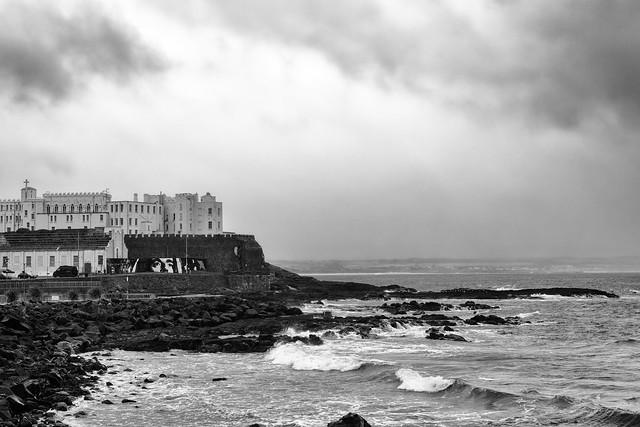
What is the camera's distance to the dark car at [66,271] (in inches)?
2219

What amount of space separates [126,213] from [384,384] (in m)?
59.9

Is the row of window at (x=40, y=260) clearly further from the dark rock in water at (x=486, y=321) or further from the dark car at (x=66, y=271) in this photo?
the dark rock in water at (x=486, y=321)

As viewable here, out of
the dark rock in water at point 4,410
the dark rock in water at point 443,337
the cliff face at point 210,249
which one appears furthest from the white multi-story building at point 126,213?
the dark rock in water at point 4,410

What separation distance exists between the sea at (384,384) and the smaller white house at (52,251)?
3396 centimetres

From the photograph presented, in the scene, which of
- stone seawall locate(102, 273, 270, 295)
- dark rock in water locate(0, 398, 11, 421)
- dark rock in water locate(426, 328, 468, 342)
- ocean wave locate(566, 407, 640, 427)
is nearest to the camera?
dark rock in water locate(0, 398, 11, 421)

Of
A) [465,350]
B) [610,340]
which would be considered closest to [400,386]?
[465,350]

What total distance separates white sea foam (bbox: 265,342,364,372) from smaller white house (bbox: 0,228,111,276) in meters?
36.5

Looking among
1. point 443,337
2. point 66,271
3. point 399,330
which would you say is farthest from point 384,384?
point 66,271

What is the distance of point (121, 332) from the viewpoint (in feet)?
115

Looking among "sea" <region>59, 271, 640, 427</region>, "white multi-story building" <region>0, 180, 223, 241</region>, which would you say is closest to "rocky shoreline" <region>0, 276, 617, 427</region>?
"sea" <region>59, 271, 640, 427</region>

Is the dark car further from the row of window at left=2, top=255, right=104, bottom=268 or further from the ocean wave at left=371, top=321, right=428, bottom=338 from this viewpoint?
the ocean wave at left=371, top=321, right=428, bottom=338

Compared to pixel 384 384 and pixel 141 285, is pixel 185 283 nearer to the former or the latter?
pixel 141 285

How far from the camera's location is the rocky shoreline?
18.8 meters

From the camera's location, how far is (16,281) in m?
49.2
